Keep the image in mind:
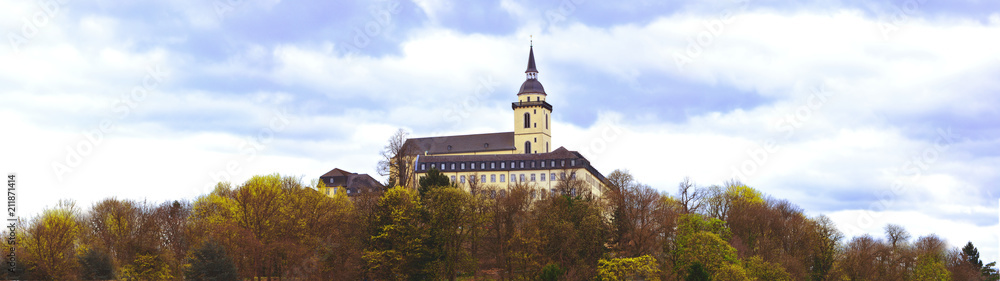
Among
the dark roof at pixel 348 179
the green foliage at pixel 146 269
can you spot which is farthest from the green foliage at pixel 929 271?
the dark roof at pixel 348 179

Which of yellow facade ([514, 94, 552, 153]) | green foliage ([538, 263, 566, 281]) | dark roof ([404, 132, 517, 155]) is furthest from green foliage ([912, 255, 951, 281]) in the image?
dark roof ([404, 132, 517, 155])

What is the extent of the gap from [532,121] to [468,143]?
10.4 meters

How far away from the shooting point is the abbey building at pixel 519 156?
416 ft

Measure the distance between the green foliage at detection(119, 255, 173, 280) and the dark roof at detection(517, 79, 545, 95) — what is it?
86831mm

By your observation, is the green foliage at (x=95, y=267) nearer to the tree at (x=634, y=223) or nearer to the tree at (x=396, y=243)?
the tree at (x=396, y=243)

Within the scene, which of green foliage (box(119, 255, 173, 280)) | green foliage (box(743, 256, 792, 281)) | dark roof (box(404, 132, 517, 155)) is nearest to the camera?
green foliage (box(119, 255, 173, 280))

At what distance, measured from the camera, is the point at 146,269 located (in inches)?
2613

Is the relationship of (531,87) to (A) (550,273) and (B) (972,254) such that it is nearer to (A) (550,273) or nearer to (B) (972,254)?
(B) (972,254)

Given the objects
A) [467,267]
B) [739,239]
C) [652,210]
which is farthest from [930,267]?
[467,267]

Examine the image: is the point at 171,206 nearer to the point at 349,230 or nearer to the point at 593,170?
the point at 349,230

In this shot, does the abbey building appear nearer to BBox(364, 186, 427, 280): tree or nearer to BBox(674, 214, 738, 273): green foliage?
BBox(674, 214, 738, 273): green foliage

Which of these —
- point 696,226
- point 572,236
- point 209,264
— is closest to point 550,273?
point 572,236

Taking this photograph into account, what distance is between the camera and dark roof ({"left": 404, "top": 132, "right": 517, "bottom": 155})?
142125 mm

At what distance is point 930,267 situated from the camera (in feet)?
263
